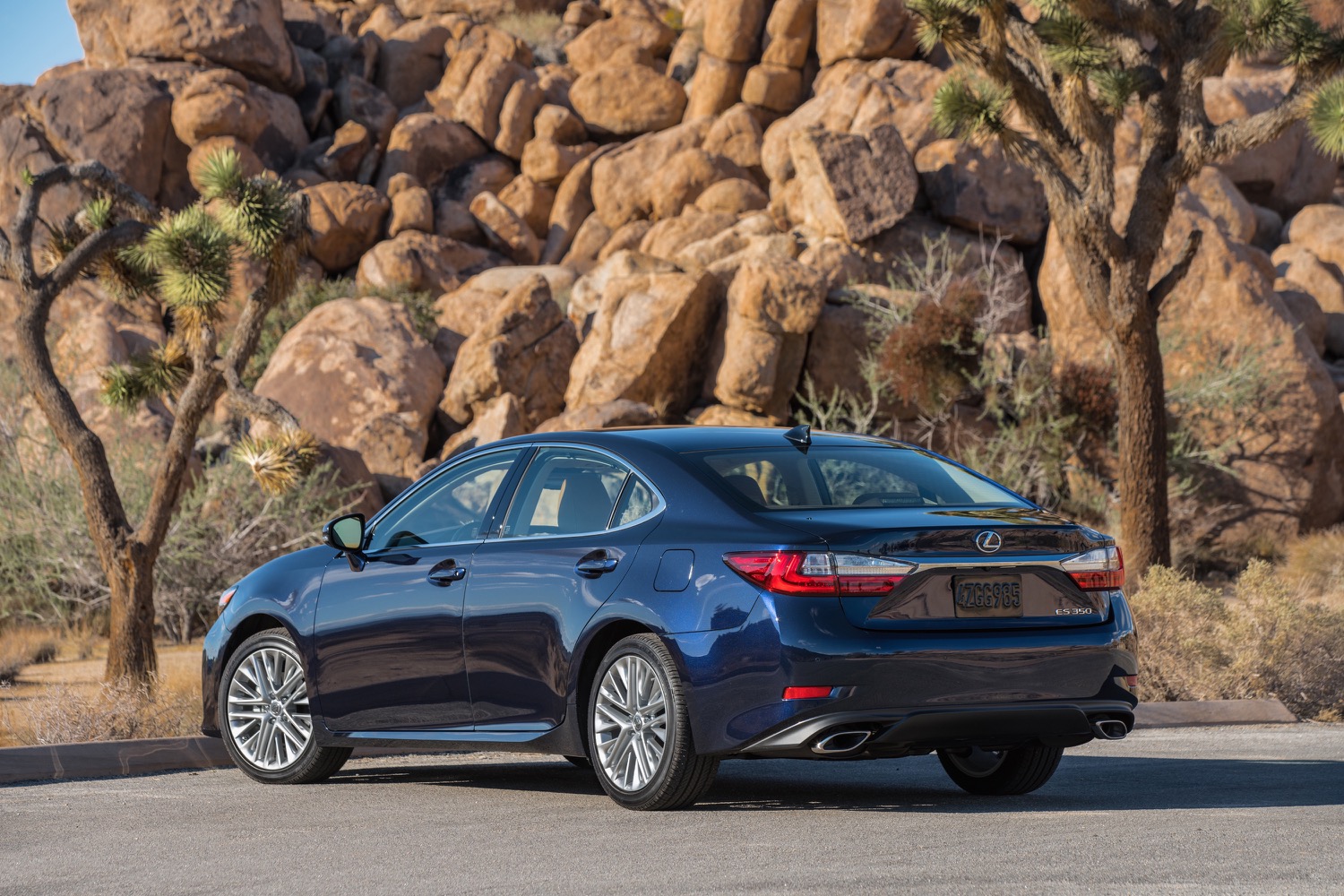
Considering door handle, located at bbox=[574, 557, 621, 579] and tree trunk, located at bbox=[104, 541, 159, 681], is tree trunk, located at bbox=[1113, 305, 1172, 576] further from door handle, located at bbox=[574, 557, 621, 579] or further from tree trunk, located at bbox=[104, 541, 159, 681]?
door handle, located at bbox=[574, 557, 621, 579]

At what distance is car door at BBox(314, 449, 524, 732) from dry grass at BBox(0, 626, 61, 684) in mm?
9005

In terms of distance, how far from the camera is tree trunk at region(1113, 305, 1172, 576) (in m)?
15.6

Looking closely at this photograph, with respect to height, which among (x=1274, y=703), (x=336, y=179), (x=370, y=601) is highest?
(x=336, y=179)

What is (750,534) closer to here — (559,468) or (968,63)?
(559,468)

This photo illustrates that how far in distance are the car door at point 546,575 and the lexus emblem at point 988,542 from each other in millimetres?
1284

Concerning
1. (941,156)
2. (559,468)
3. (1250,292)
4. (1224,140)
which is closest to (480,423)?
(941,156)

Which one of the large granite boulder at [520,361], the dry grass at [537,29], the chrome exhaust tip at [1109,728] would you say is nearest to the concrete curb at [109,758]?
the chrome exhaust tip at [1109,728]

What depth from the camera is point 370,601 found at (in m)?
7.73

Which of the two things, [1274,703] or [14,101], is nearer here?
[1274,703]

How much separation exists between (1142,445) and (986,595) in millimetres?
9923

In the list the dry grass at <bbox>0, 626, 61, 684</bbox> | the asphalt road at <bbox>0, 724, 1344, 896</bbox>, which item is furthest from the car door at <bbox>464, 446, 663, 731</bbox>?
the dry grass at <bbox>0, 626, 61, 684</bbox>

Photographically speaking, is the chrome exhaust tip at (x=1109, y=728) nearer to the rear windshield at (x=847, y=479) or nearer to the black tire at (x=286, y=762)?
the rear windshield at (x=847, y=479)

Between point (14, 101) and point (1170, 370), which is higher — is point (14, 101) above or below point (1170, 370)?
above

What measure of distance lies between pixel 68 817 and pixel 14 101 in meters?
35.8
